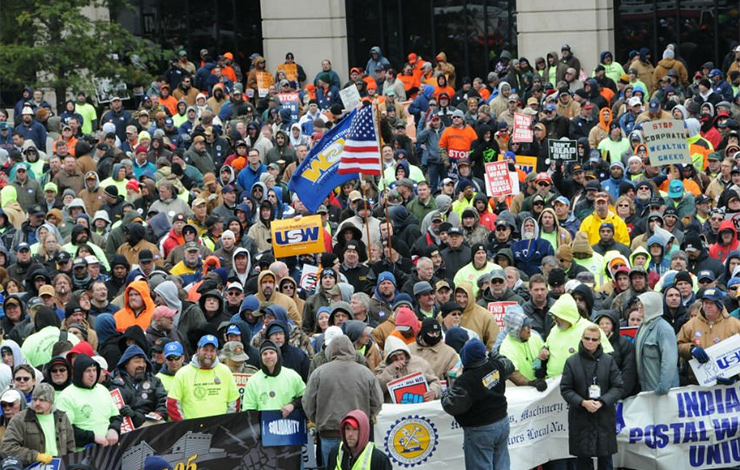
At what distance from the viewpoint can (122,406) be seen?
13.8 meters

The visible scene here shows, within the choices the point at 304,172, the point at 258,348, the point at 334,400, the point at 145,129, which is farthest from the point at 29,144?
the point at 334,400

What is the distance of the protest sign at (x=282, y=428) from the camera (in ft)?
45.7

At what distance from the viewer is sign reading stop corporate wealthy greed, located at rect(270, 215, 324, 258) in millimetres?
19609

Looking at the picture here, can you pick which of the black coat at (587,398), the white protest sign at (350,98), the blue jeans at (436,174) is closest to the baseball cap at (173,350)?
the black coat at (587,398)

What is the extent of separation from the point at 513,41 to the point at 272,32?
5.32 metres

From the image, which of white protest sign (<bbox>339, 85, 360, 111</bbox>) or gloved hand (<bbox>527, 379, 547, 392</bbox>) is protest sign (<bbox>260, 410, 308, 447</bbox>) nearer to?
gloved hand (<bbox>527, 379, 547, 392</bbox>)

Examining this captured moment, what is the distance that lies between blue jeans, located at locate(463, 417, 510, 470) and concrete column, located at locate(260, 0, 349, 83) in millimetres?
23274

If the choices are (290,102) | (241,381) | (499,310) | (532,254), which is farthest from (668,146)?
(290,102)

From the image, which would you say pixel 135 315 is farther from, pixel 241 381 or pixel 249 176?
pixel 249 176

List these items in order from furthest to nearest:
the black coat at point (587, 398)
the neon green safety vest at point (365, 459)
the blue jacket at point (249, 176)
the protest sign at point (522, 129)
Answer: the protest sign at point (522, 129) → the blue jacket at point (249, 176) → the black coat at point (587, 398) → the neon green safety vest at point (365, 459)

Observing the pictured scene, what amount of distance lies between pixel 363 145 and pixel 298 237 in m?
1.35

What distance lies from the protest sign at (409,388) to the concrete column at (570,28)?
62.0 ft

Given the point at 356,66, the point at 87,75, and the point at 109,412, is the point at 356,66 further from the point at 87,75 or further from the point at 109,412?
the point at 109,412

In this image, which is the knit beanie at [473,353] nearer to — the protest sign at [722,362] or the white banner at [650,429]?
the white banner at [650,429]
